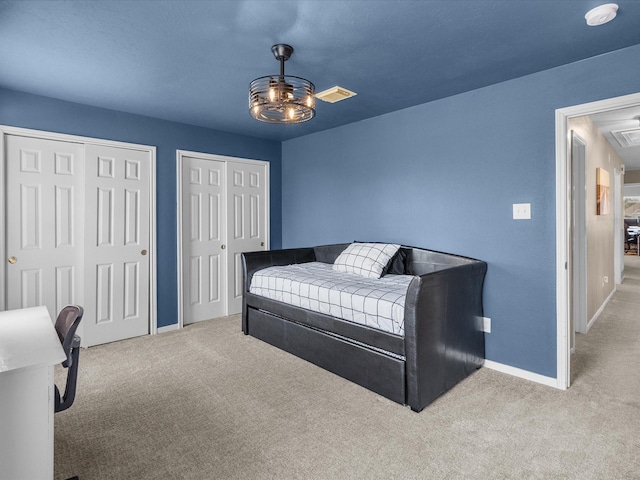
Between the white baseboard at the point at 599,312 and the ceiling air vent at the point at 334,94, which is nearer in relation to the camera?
the ceiling air vent at the point at 334,94

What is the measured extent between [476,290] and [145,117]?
11.8 ft

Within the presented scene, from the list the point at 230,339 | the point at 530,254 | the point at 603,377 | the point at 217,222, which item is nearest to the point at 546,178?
the point at 530,254

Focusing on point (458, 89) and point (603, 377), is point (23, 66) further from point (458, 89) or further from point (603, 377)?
point (603, 377)

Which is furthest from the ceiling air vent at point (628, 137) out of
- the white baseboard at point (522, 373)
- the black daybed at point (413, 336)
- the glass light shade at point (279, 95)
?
the glass light shade at point (279, 95)

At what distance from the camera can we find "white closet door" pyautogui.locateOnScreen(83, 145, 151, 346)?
346cm

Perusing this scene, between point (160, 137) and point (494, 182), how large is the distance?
3320 millimetres

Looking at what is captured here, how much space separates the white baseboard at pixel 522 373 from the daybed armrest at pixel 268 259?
2207 millimetres

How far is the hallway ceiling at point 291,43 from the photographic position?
1.87 meters

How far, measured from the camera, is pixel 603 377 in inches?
107

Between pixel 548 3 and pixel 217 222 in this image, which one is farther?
pixel 217 222

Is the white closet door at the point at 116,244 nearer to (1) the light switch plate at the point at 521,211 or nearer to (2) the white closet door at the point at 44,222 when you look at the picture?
(2) the white closet door at the point at 44,222

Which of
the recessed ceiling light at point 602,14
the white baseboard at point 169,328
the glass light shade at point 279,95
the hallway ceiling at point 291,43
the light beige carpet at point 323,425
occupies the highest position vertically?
the hallway ceiling at point 291,43

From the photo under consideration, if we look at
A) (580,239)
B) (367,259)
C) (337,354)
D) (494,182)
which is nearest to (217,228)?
(367,259)

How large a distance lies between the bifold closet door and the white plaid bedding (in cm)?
90
